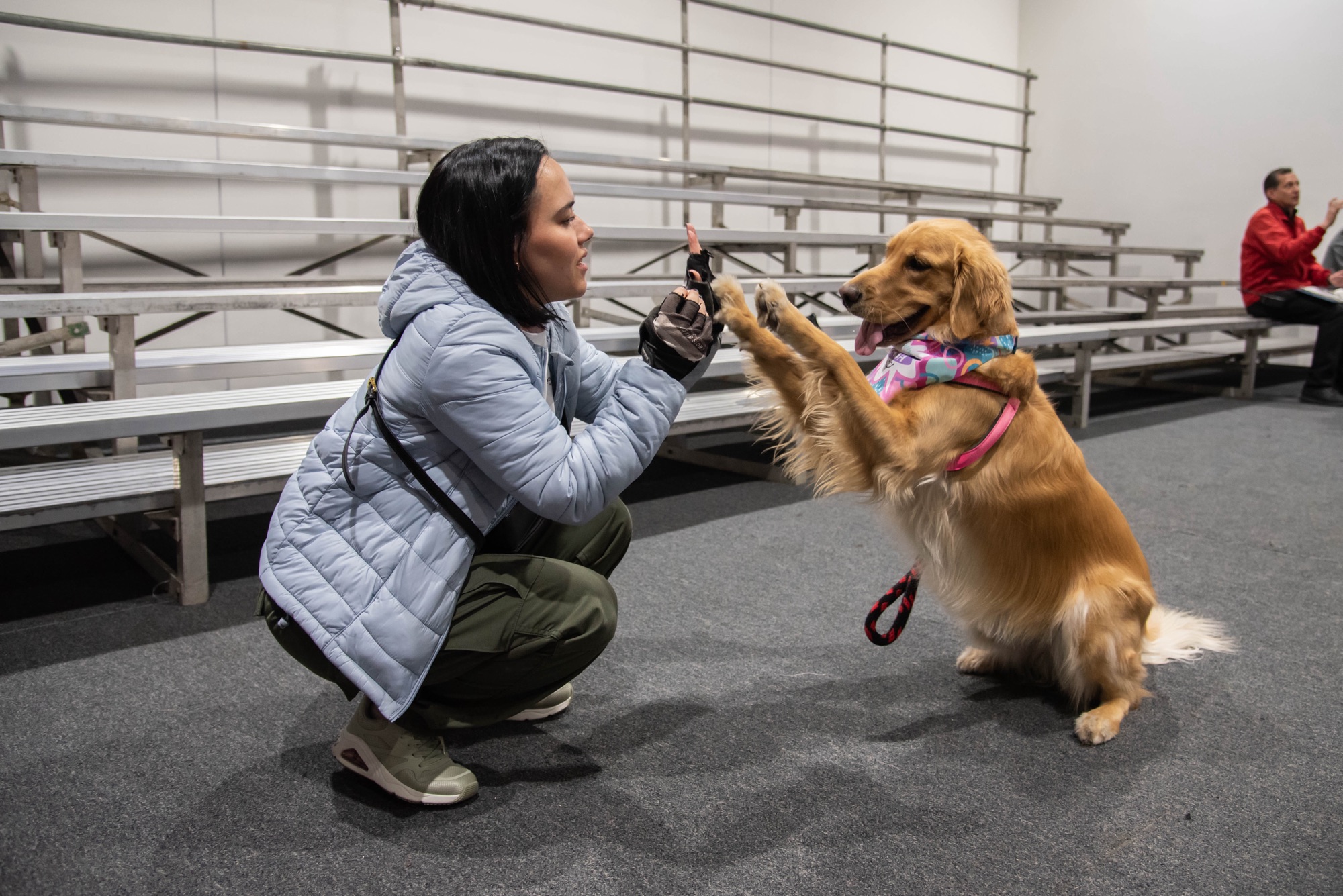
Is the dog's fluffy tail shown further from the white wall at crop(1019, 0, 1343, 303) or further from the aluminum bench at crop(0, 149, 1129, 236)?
the white wall at crop(1019, 0, 1343, 303)

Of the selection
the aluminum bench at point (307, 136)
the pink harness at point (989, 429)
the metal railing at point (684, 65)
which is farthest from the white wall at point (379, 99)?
the pink harness at point (989, 429)

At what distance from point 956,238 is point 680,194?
9.27 feet

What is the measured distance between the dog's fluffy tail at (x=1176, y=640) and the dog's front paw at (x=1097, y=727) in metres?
0.21

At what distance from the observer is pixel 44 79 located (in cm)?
341

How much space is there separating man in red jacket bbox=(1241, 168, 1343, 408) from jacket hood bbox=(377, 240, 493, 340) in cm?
507

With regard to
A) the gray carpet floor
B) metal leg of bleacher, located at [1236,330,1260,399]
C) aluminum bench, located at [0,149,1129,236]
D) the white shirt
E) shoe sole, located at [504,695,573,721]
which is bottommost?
the gray carpet floor

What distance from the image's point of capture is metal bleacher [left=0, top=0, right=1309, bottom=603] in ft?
6.21

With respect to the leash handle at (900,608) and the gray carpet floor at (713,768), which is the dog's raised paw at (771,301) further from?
the gray carpet floor at (713,768)

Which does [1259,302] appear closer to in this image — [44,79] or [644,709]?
[644,709]

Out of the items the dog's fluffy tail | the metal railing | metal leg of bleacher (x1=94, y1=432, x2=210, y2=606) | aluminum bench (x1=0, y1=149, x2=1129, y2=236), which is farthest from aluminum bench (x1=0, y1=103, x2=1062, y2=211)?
the dog's fluffy tail

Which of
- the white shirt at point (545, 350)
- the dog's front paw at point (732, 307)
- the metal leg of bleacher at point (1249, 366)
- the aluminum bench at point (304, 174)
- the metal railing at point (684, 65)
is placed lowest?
the metal leg of bleacher at point (1249, 366)

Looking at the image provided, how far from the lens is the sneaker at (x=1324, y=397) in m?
4.61

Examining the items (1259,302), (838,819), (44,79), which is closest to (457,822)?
(838,819)

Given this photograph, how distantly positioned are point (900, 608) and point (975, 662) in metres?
0.21
